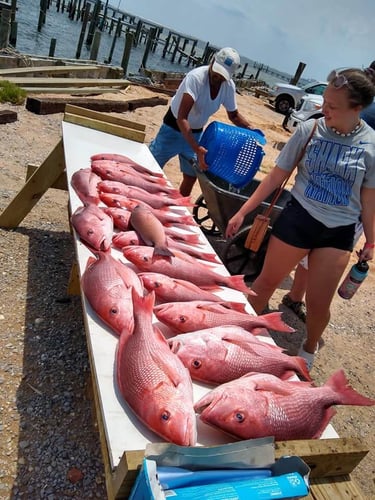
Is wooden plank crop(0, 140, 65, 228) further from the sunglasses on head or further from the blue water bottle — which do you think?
the blue water bottle

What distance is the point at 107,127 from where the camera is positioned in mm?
5203

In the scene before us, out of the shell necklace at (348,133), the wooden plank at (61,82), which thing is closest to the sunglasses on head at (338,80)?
the shell necklace at (348,133)

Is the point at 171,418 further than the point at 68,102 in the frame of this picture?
No

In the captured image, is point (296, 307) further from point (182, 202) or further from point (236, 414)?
point (236, 414)

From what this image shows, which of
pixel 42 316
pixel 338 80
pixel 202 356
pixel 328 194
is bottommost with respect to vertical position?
pixel 42 316

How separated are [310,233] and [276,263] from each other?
0.38 meters

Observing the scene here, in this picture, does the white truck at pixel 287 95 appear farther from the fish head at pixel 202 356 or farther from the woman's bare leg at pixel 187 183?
the fish head at pixel 202 356

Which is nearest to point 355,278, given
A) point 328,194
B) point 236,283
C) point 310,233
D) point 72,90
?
point 310,233

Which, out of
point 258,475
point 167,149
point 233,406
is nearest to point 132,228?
point 233,406

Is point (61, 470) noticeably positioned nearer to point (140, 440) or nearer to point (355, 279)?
point (140, 440)

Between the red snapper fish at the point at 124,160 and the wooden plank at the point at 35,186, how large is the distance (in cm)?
58

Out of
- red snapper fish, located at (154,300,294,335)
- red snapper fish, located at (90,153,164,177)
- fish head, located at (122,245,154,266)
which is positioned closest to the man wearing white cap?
red snapper fish, located at (90,153,164,177)

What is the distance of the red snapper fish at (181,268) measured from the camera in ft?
9.13

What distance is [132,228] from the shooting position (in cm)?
322
